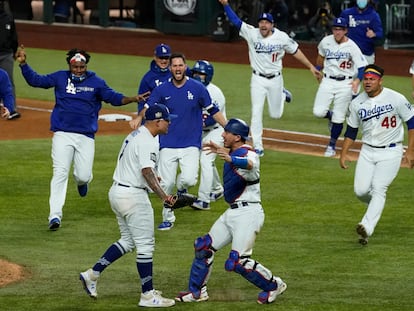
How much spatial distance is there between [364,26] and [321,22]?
34.0ft

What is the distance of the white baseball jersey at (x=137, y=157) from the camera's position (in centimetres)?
1079

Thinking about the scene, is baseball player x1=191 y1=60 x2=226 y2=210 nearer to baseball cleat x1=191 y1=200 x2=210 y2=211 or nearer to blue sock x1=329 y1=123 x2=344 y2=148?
baseball cleat x1=191 y1=200 x2=210 y2=211

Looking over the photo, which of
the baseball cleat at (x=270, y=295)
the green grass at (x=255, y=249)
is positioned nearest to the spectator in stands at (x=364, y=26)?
the green grass at (x=255, y=249)

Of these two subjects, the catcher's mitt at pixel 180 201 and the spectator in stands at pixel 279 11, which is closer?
the catcher's mitt at pixel 180 201

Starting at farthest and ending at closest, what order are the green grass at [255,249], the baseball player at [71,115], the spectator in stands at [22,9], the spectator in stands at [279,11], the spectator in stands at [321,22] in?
the spectator in stands at [22,9] < the spectator in stands at [279,11] < the spectator in stands at [321,22] < the baseball player at [71,115] < the green grass at [255,249]

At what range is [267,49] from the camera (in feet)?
63.6

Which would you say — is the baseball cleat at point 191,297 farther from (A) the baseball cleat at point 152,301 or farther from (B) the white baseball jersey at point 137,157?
(B) the white baseball jersey at point 137,157

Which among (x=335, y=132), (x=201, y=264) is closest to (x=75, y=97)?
(x=201, y=264)

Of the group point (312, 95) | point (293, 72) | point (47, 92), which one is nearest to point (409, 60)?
point (293, 72)

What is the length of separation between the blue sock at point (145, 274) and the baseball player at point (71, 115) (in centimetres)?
360

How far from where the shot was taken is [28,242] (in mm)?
13758

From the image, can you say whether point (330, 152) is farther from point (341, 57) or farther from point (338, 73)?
point (341, 57)

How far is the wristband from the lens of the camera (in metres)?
10.7

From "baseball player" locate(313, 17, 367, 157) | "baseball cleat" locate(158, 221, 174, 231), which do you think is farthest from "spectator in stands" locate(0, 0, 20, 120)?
"baseball cleat" locate(158, 221, 174, 231)
